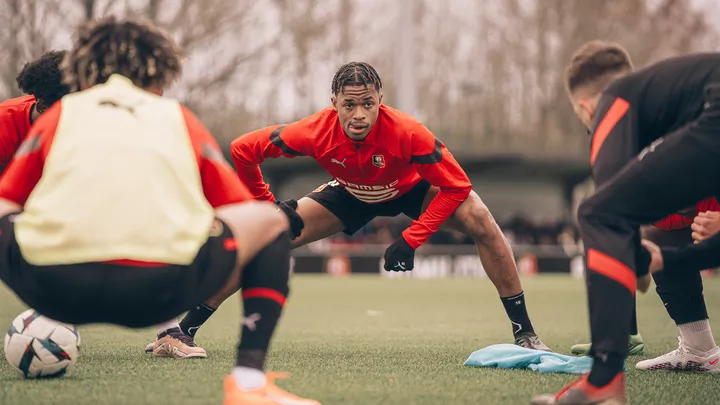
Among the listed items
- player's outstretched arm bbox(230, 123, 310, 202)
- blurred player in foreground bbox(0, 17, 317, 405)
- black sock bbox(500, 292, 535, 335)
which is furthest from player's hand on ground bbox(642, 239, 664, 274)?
player's outstretched arm bbox(230, 123, 310, 202)

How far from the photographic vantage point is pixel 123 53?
3.51 meters

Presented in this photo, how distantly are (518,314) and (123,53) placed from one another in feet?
12.2

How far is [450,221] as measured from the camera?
6.43 meters

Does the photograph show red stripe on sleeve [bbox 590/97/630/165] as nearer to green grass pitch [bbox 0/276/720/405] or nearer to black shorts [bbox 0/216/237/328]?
green grass pitch [bbox 0/276/720/405]

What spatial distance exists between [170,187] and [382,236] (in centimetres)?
2396

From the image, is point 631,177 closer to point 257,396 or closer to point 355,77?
point 257,396

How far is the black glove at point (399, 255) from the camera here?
6.16 metres

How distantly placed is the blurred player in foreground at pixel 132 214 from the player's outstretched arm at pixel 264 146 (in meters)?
2.89

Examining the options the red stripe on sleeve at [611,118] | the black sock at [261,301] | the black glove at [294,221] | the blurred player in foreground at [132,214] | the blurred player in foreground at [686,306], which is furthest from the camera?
the black glove at [294,221]

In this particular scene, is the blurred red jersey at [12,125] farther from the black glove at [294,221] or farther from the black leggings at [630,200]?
the black leggings at [630,200]

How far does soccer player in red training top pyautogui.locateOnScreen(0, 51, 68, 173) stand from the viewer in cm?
540

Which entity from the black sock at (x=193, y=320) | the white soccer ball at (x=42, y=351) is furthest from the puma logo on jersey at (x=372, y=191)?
the white soccer ball at (x=42, y=351)

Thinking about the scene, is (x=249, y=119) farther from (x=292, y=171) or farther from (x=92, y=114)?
(x=92, y=114)

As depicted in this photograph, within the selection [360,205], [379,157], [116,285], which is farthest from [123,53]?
[360,205]
